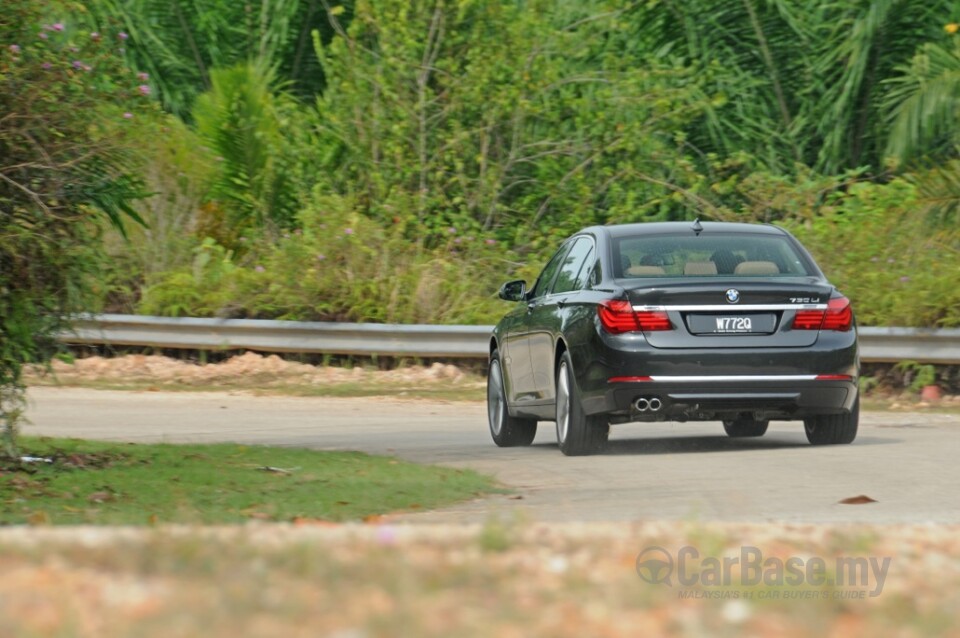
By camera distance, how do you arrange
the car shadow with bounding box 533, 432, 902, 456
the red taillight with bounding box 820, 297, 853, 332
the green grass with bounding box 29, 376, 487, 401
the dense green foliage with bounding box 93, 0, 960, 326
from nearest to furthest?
the red taillight with bounding box 820, 297, 853, 332 → the car shadow with bounding box 533, 432, 902, 456 → the green grass with bounding box 29, 376, 487, 401 → the dense green foliage with bounding box 93, 0, 960, 326

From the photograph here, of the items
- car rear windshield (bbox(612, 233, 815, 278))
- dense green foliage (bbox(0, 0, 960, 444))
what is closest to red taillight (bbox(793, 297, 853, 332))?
car rear windshield (bbox(612, 233, 815, 278))

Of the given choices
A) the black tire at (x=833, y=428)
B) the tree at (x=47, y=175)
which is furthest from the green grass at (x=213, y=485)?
the black tire at (x=833, y=428)

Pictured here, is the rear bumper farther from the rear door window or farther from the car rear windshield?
the rear door window

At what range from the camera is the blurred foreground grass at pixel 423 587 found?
14.3ft

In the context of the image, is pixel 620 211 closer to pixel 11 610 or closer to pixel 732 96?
pixel 732 96

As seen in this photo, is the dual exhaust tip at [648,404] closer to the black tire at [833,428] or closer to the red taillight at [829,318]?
the red taillight at [829,318]

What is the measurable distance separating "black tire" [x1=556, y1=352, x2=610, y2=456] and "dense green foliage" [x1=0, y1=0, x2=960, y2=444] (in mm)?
6524

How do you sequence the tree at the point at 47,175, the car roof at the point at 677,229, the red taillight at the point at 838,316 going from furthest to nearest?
the car roof at the point at 677,229, the red taillight at the point at 838,316, the tree at the point at 47,175

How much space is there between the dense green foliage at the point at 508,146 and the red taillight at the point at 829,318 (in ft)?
19.7

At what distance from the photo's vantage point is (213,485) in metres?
10.4

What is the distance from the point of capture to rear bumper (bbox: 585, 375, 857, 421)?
11.4m

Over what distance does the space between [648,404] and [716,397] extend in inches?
17.5

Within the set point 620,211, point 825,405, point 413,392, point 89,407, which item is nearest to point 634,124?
point 620,211

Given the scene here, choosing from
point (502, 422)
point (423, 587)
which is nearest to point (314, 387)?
point (502, 422)
